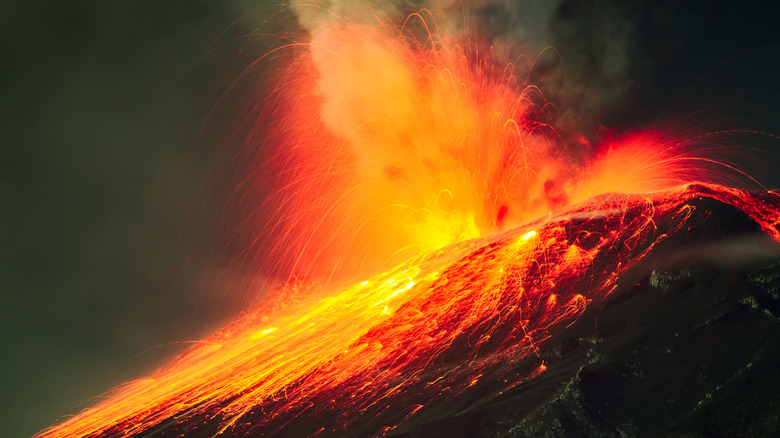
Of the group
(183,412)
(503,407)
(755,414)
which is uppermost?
(183,412)

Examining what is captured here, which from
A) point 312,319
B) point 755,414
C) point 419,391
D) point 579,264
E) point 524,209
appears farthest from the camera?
point 524,209

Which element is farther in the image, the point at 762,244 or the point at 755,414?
the point at 762,244

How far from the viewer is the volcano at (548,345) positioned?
4.67 meters

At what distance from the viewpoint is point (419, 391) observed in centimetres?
620

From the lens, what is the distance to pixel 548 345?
5906 millimetres

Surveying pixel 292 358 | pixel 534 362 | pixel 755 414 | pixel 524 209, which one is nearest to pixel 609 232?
pixel 534 362

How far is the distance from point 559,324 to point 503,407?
1.67 metres

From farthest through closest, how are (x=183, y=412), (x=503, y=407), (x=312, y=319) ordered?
(x=312, y=319), (x=183, y=412), (x=503, y=407)

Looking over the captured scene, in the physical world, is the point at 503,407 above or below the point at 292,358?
below

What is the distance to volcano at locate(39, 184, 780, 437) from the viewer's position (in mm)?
4668

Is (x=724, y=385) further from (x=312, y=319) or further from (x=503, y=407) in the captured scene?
(x=312, y=319)

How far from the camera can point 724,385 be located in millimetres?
4508

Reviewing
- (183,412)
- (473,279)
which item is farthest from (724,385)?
(183,412)

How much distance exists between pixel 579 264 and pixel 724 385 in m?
2.98
